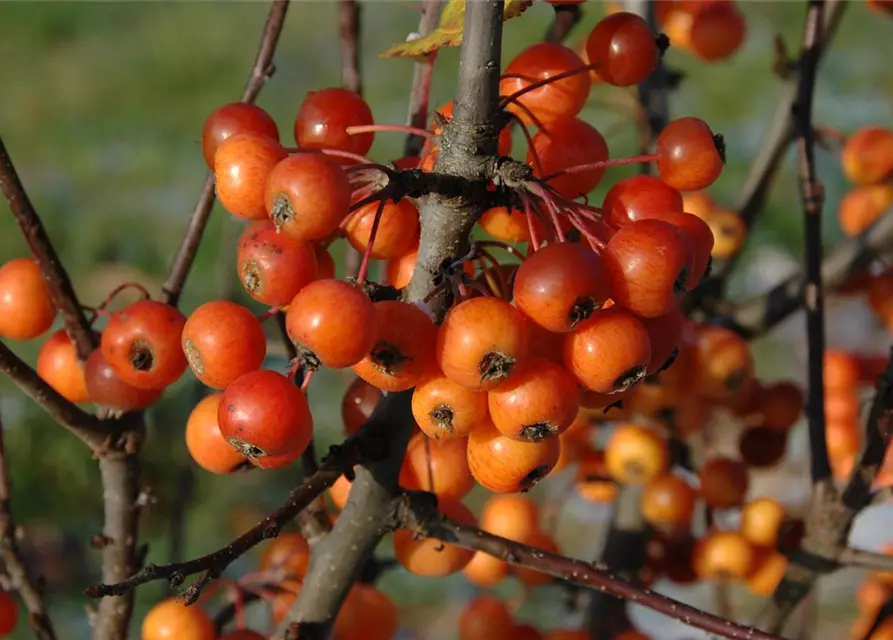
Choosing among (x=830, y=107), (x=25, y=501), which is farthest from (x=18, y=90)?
(x=830, y=107)

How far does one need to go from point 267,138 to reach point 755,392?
1048mm

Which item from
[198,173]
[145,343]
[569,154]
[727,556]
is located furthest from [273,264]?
[198,173]

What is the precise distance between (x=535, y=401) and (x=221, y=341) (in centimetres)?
24

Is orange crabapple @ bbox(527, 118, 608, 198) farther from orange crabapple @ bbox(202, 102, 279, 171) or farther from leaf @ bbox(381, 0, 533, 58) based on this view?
orange crabapple @ bbox(202, 102, 279, 171)

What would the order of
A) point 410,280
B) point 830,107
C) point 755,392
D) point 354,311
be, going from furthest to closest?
point 830,107, point 755,392, point 410,280, point 354,311

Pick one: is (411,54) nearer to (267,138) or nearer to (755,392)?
(267,138)

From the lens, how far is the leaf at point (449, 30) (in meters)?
0.82

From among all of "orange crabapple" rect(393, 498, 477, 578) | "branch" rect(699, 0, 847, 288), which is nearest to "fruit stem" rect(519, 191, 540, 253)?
"orange crabapple" rect(393, 498, 477, 578)

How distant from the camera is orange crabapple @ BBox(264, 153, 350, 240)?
68 centimetres

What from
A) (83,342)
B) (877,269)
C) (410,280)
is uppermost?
(410,280)

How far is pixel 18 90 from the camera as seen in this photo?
18.7 feet

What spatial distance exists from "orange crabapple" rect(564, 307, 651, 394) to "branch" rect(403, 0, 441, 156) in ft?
1.13

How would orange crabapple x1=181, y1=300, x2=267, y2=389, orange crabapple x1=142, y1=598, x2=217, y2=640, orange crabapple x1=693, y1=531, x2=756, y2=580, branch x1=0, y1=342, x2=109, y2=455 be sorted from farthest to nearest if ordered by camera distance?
orange crabapple x1=693, y1=531, x2=756, y2=580 < orange crabapple x1=142, y1=598, x2=217, y2=640 < branch x1=0, y1=342, x2=109, y2=455 < orange crabapple x1=181, y1=300, x2=267, y2=389

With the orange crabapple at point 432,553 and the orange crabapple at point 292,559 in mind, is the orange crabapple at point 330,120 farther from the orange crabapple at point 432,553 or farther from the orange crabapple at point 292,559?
the orange crabapple at point 292,559
